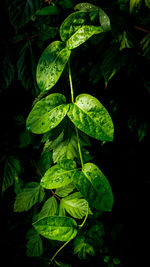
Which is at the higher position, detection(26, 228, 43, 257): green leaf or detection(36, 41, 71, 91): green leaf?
detection(36, 41, 71, 91): green leaf

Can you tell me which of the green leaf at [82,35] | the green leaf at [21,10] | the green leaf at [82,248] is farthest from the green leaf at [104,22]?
the green leaf at [82,248]

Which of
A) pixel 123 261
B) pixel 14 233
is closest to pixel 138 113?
pixel 14 233

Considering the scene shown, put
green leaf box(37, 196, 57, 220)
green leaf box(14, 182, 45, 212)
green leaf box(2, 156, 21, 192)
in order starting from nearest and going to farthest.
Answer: green leaf box(37, 196, 57, 220) < green leaf box(14, 182, 45, 212) < green leaf box(2, 156, 21, 192)

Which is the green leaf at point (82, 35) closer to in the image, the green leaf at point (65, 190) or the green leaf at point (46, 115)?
the green leaf at point (46, 115)

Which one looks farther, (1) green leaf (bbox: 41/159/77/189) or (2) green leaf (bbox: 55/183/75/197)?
(2) green leaf (bbox: 55/183/75/197)

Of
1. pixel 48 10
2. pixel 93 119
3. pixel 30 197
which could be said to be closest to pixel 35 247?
pixel 30 197

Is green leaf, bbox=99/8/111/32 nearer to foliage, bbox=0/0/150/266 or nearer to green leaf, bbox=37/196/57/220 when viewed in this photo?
foliage, bbox=0/0/150/266

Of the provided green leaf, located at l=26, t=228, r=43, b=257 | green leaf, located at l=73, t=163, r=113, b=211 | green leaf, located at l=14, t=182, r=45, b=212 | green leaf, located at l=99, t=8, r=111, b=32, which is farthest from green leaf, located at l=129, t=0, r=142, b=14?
green leaf, located at l=26, t=228, r=43, b=257
